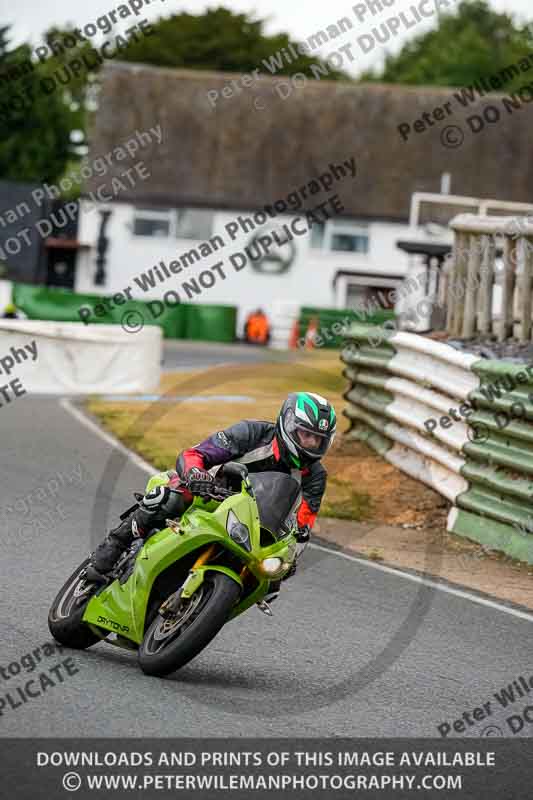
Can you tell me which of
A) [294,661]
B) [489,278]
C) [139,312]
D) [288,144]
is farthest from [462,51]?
[294,661]

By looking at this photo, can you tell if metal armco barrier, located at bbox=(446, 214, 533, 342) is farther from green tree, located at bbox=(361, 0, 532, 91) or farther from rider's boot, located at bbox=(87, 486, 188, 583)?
green tree, located at bbox=(361, 0, 532, 91)

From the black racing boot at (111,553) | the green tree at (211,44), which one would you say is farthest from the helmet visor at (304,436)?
the green tree at (211,44)

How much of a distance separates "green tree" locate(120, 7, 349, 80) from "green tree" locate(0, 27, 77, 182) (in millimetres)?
5237

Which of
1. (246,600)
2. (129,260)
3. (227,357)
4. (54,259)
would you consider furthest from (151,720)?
(54,259)

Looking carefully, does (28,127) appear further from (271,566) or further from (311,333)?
(271,566)

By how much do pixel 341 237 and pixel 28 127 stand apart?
1005 inches

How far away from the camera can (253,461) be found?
7109mm

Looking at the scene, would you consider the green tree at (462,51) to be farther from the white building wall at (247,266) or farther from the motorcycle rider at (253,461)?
the motorcycle rider at (253,461)

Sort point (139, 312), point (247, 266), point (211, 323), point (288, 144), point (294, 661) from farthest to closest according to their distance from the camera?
point (288, 144), point (247, 266), point (211, 323), point (139, 312), point (294, 661)

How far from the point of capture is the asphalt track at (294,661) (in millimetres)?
6176

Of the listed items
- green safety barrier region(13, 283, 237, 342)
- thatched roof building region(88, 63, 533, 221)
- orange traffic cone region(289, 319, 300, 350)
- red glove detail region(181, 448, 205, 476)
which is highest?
thatched roof building region(88, 63, 533, 221)

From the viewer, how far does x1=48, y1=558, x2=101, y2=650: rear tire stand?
7297mm

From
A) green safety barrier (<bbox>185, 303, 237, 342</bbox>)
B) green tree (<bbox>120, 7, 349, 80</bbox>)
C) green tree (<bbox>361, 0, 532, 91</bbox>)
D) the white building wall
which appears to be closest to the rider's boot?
green safety barrier (<bbox>185, 303, 237, 342</bbox>)

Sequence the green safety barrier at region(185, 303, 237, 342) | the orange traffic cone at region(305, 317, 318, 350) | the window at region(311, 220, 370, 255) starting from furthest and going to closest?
the window at region(311, 220, 370, 255) → the green safety barrier at region(185, 303, 237, 342) → the orange traffic cone at region(305, 317, 318, 350)
